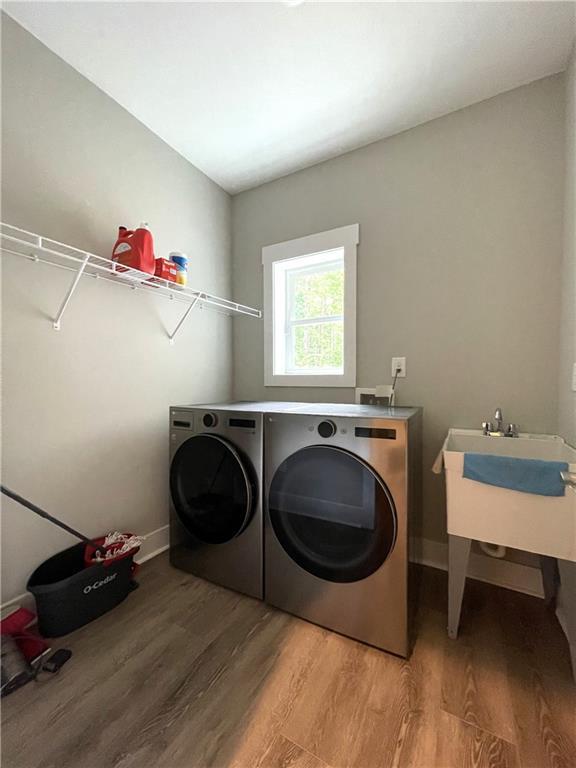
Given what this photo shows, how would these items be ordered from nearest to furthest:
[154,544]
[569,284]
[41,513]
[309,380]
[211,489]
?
[41,513]
[569,284]
[211,489]
[154,544]
[309,380]

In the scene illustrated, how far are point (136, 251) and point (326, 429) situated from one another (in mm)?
1193

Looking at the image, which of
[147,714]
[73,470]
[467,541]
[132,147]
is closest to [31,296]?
[73,470]

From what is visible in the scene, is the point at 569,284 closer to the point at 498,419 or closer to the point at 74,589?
the point at 498,419

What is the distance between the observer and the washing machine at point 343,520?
1.08m

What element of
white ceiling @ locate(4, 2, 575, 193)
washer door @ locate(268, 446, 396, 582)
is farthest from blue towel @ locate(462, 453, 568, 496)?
white ceiling @ locate(4, 2, 575, 193)

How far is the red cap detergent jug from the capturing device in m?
1.40

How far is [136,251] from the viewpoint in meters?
1.40

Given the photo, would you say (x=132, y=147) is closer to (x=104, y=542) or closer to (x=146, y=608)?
(x=104, y=542)

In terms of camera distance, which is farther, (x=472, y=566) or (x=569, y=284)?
(x=472, y=566)

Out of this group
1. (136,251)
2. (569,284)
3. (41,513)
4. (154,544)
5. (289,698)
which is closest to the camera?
(289,698)

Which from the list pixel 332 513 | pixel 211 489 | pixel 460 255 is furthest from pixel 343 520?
pixel 460 255

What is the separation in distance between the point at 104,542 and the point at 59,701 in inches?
23.4

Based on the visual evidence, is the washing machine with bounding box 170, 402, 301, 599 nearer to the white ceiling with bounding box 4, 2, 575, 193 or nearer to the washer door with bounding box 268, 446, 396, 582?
the washer door with bounding box 268, 446, 396, 582

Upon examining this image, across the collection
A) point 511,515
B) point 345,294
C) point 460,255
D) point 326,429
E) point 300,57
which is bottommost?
point 511,515
